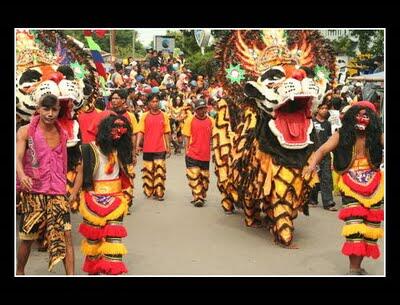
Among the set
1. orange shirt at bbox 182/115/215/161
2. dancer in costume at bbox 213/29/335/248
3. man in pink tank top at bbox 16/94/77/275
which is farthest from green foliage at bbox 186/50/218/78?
man in pink tank top at bbox 16/94/77/275

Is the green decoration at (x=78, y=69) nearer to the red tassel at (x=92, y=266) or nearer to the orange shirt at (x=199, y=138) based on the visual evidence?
the orange shirt at (x=199, y=138)

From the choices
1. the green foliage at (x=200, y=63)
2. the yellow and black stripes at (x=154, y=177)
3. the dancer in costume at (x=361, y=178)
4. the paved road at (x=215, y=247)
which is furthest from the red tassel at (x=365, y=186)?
the green foliage at (x=200, y=63)

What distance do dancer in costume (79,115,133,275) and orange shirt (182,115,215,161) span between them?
4.58 meters

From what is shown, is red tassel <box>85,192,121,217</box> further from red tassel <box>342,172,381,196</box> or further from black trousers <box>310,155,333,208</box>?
black trousers <box>310,155,333,208</box>

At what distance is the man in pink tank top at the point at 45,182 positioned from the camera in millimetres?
5680

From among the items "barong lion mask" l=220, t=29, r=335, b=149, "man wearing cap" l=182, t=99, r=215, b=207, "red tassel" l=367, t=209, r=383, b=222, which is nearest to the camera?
"red tassel" l=367, t=209, r=383, b=222

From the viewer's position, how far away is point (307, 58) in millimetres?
8883

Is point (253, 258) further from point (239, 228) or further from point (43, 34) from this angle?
point (43, 34)

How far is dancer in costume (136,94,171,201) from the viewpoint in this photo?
11133 millimetres

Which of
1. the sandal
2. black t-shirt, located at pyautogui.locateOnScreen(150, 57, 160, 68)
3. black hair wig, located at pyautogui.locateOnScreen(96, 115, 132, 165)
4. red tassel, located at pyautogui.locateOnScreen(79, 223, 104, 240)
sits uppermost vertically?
black t-shirt, located at pyautogui.locateOnScreen(150, 57, 160, 68)

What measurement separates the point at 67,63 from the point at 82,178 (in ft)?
9.60

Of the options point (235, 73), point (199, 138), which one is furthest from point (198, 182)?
point (235, 73)

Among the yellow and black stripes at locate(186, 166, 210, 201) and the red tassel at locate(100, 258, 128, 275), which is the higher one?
the yellow and black stripes at locate(186, 166, 210, 201)

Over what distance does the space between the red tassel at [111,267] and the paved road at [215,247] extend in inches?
18.9
